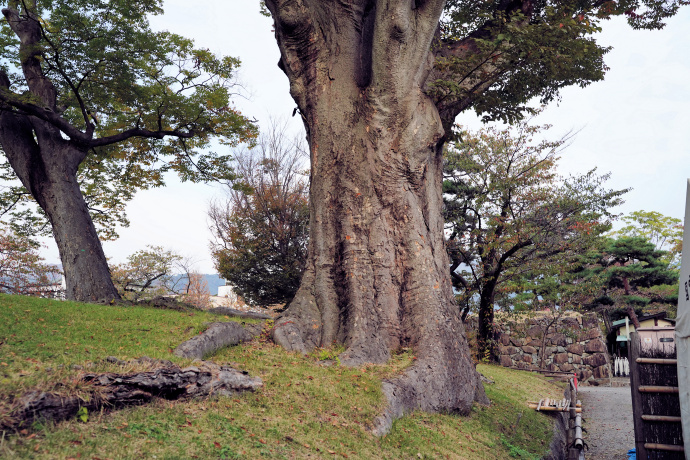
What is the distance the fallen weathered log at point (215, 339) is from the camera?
238 inches

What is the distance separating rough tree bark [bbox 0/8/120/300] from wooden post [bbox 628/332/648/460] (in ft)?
35.4

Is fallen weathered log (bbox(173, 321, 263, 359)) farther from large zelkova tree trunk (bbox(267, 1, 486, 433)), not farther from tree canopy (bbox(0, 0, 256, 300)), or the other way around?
tree canopy (bbox(0, 0, 256, 300))

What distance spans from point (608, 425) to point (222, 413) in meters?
9.95

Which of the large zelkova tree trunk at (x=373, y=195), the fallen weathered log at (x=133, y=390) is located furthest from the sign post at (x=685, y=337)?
the fallen weathered log at (x=133, y=390)

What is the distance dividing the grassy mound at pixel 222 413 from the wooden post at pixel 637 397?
1470mm

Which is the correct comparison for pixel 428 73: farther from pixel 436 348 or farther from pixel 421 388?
pixel 421 388

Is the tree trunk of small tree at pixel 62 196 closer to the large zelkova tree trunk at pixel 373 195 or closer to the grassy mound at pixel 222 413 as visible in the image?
the grassy mound at pixel 222 413

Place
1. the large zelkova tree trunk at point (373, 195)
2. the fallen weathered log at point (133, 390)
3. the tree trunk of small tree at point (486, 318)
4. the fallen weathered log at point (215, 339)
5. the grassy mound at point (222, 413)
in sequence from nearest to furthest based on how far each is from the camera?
the fallen weathered log at point (133, 390)
the grassy mound at point (222, 413)
the fallen weathered log at point (215, 339)
the large zelkova tree trunk at point (373, 195)
the tree trunk of small tree at point (486, 318)

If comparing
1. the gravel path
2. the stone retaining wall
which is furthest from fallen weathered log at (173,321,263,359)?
the stone retaining wall

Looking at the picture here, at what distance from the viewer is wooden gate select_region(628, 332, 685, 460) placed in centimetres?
575

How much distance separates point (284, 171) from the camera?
23594mm

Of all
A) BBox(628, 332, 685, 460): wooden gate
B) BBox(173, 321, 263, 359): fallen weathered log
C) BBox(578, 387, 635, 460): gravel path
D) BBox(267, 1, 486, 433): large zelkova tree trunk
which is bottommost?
BBox(578, 387, 635, 460): gravel path

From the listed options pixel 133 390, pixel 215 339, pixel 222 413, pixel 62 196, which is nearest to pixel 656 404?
pixel 222 413

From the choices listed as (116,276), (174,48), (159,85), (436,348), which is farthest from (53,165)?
(116,276)
